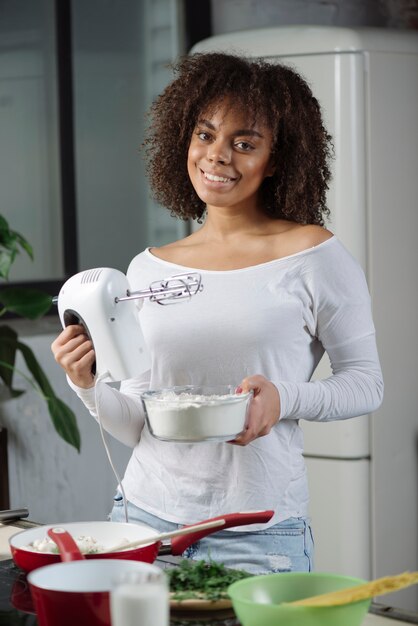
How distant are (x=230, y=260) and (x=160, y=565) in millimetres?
622

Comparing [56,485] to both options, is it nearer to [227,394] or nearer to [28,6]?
[28,6]

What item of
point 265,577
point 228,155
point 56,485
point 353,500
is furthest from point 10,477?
point 265,577

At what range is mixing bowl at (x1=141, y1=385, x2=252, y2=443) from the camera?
4.94 ft

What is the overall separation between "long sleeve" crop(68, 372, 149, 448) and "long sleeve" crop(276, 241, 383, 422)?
0.31 m

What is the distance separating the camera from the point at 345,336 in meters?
1.75

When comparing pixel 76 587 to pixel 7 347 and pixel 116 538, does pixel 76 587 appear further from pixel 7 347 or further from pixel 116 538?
pixel 7 347

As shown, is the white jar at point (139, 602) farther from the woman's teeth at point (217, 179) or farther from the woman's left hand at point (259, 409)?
the woman's teeth at point (217, 179)

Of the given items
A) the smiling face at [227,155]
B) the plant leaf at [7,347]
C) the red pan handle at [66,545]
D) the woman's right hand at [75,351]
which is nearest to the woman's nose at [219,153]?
the smiling face at [227,155]

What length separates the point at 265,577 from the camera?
1167mm

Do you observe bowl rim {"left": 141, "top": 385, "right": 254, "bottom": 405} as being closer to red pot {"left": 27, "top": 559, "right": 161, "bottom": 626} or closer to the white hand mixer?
the white hand mixer

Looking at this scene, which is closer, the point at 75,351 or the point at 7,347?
the point at 75,351

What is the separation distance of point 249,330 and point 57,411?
41.6 inches

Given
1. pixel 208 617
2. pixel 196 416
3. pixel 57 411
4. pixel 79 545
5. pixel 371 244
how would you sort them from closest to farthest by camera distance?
pixel 208 617 → pixel 79 545 → pixel 196 416 → pixel 57 411 → pixel 371 244

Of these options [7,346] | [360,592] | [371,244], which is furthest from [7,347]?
[360,592]
